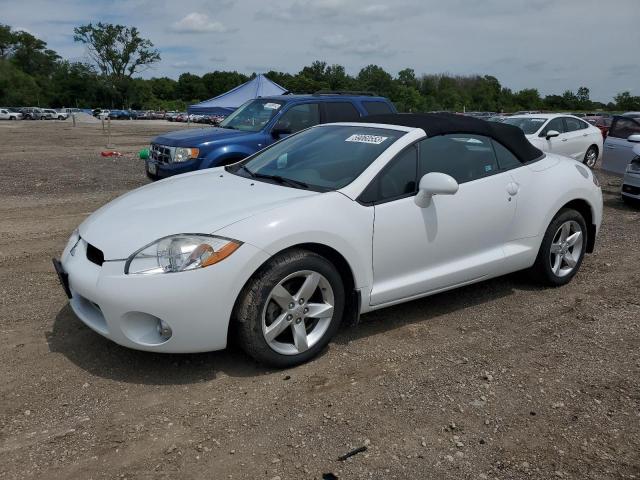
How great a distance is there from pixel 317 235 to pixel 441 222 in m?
1.03

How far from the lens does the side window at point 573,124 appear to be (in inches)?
559

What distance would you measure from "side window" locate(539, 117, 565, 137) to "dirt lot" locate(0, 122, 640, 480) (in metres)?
9.36

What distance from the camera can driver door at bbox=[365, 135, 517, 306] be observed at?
12.5 feet

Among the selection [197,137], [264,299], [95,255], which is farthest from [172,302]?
[197,137]

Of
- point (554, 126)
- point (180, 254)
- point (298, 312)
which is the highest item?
point (554, 126)

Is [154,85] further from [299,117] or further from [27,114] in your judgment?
[299,117]

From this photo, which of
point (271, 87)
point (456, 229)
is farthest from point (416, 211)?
point (271, 87)

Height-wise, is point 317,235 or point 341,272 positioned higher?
point 317,235

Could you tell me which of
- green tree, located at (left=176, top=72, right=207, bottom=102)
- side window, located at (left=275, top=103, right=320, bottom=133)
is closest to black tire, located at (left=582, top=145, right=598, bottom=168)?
side window, located at (left=275, top=103, right=320, bottom=133)

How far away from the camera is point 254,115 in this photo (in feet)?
29.3

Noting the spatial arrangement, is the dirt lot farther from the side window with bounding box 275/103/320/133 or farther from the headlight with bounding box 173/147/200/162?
the side window with bounding box 275/103/320/133

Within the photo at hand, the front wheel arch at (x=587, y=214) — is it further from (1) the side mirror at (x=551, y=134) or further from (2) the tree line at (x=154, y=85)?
(2) the tree line at (x=154, y=85)

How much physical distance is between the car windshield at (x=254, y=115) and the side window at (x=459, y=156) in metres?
4.59

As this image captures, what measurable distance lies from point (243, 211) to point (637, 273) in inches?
165
